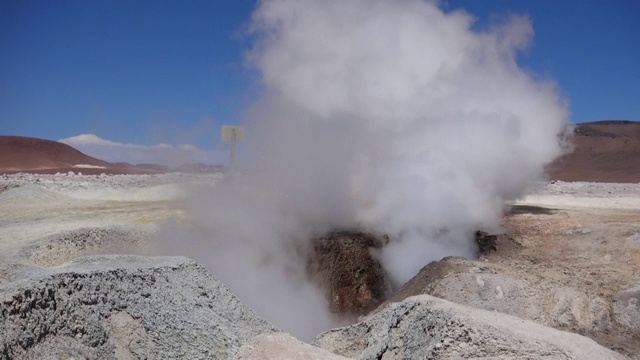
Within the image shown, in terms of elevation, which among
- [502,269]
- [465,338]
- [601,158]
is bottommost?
[465,338]

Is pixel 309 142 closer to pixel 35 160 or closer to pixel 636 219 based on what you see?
pixel 636 219

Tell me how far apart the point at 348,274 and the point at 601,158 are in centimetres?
3186

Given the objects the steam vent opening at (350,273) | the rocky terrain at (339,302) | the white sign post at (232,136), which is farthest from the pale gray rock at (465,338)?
the white sign post at (232,136)

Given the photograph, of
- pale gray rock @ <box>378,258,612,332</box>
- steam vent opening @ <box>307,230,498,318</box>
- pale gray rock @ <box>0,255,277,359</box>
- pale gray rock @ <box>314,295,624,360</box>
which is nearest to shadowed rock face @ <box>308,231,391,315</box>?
steam vent opening @ <box>307,230,498,318</box>

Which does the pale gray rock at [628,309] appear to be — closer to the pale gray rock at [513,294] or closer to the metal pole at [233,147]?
the pale gray rock at [513,294]

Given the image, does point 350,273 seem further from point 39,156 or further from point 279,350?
point 39,156

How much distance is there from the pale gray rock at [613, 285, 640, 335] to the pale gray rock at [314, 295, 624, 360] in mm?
2295

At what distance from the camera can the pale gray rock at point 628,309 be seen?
626 cm

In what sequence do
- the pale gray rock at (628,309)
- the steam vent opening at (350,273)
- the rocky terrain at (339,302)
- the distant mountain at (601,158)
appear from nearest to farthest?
the rocky terrain at (339,302)
the pale gray rock at (628,309)
the steam vent opening at (350,273)
the distant mountain at (601,158)

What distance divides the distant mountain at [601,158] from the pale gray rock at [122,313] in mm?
26789

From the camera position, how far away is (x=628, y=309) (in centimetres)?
646

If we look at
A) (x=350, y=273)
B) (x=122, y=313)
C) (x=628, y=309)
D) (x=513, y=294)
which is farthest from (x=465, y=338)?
(x=350, y=273)

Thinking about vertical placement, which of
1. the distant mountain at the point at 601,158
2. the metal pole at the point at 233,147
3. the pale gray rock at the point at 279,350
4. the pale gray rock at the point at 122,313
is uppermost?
the distant mountain at the point at 601,158

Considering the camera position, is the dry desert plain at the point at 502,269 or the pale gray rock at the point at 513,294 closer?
the dry desert plain at the point at 502,269
